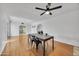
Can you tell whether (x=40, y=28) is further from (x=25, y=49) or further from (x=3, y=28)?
(x=3, y=28)

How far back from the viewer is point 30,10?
1.58 metres

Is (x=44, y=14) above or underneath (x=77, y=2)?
underneath

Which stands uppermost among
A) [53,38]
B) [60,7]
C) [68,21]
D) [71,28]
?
[60,7]

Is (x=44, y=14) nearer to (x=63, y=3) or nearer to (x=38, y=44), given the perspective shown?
(x=63, y=3)

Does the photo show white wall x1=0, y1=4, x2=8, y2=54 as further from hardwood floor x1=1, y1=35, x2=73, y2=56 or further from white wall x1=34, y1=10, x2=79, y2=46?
white wall x1=34, y1=10, x2=79, y2=46

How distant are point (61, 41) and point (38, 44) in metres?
0.37

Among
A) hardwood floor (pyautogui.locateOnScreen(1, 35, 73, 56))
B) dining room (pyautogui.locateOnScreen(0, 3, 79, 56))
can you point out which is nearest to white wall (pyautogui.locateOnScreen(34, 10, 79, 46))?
dining room (pyautogui.locateOnScreen(0, 3, 79, 56))

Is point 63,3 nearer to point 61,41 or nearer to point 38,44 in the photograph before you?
point 61,41

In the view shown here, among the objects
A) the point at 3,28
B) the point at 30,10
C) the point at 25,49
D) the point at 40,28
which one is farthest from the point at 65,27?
the point at 3,28

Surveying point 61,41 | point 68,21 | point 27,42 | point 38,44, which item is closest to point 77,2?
point 68,21

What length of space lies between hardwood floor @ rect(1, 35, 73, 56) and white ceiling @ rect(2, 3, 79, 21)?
1.16 ft

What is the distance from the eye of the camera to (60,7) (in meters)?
1.56

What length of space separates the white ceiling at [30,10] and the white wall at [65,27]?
7 centimetres

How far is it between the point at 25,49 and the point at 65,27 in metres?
0.72
